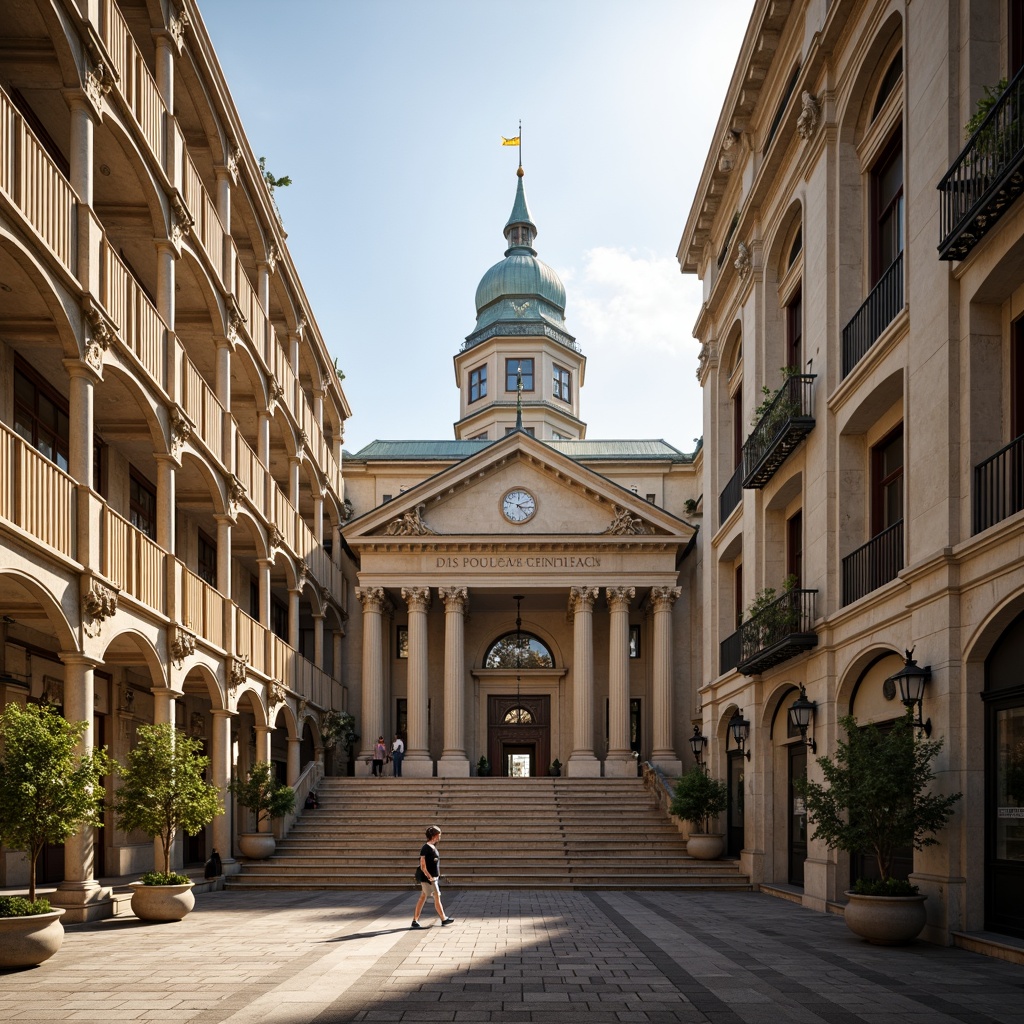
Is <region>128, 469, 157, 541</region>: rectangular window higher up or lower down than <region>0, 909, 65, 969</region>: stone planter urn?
higher up

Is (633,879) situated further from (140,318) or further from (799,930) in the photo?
(140,318)

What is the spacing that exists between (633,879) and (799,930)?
9.84 metres

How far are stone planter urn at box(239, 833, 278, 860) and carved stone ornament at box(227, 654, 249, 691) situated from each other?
13.5 feet

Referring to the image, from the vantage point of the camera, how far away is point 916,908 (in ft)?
46.1

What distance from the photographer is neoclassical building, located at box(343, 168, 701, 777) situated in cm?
3931

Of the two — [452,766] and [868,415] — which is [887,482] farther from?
[452,766]

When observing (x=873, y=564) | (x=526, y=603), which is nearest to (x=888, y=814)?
(x=873, y=564)

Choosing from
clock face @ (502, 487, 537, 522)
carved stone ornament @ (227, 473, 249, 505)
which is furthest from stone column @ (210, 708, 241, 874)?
clock face @ (502, 487, 537, 522)

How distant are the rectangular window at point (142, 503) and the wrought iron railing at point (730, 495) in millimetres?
13692

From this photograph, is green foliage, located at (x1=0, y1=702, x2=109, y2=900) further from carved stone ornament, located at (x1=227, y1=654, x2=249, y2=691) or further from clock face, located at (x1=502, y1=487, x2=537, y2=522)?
clock face, located at (x1=502, y1=487, x2=537, y2=522)

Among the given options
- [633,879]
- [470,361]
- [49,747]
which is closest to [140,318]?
[49,747]

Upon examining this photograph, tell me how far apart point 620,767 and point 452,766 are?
18.7 ft

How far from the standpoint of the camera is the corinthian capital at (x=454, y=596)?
129ft

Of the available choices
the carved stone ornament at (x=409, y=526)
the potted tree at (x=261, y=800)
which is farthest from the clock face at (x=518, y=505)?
the potted tree at (x=261, y=800)
